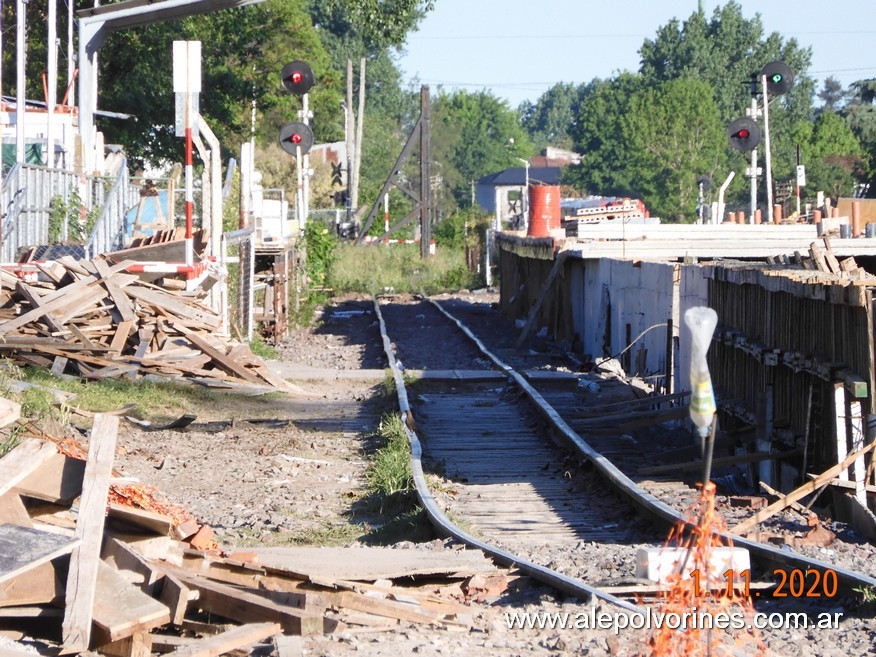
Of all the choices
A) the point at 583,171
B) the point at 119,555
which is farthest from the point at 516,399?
the point at 583,171

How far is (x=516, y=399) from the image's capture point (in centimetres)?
1584

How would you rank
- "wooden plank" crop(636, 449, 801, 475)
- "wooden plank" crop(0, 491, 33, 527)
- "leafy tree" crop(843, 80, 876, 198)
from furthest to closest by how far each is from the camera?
"leafy tree" crop(843, 80, 876, 198) < "wooden plank" crop(636, 449, 801, 475) < "wooden plank" crop(0, 491, 33, 527)

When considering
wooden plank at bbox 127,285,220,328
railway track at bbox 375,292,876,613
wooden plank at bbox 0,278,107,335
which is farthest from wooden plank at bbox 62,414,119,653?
wooden plank at bbox 127,285,220,328

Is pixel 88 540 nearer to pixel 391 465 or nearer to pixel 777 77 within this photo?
pixel 391 465

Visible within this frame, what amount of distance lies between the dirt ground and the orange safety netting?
0.19 m

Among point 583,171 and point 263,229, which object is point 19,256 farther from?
point 583,171

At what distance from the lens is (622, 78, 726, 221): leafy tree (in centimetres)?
9112

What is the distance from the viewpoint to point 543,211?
2841 centimetres

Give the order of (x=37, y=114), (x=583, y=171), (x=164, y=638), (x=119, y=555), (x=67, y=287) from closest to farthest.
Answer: (x=164, y=638) → (x=119, y=555) → (x=67, y=287) → (x=37, y=114) → (x=583, y=171)

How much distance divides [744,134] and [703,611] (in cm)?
2375

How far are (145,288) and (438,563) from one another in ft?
30.4

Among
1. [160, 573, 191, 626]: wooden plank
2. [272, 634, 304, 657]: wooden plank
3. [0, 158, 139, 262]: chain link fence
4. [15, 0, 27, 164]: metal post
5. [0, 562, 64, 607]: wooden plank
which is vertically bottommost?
[272, 634, 304, 657]: wooden plank

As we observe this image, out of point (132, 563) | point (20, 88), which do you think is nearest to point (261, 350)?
point (20, 88)

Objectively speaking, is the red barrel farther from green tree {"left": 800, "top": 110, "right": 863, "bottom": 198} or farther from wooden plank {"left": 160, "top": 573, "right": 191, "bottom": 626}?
green tree {"left": 800, "top": 110, "right": 863, "bottom": 198}
